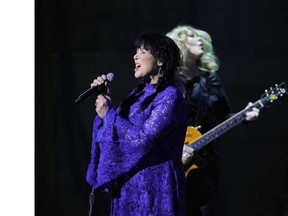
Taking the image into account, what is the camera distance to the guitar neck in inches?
151

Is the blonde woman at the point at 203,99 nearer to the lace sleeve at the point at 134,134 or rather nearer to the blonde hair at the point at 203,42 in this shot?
the blonde hair at the point at 203,42

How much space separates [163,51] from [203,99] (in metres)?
1.54

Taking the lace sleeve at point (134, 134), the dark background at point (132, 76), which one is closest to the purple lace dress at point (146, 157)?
the lace sleeve at point (134, 134)

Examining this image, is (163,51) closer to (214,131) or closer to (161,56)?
(161,56)

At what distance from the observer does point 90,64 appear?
13.9 feet

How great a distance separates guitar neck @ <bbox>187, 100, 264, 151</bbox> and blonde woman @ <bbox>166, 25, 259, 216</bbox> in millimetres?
39

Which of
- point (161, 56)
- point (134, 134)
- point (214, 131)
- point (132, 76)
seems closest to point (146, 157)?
point (134, 134)

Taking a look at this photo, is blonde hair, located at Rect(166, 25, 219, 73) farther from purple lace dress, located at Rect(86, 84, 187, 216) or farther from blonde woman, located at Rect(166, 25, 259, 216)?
purple lace dress, located at Rect(86, 84, 187, 216)

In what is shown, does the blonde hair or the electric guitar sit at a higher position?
the blonde hair

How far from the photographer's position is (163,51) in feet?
8.05

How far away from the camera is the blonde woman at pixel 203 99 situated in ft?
12.5

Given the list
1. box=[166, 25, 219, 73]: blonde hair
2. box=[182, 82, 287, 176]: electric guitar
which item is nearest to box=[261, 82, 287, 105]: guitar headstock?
box=[182, 82, 287, 176]: electric guitar
